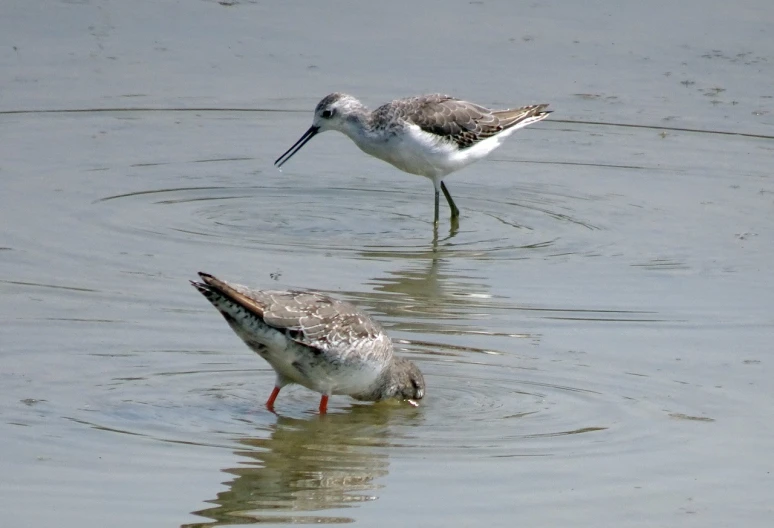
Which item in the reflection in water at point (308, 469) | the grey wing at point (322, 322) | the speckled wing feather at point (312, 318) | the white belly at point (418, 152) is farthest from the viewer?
the white belly at point (418, 152)

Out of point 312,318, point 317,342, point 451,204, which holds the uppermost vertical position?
point 312,318

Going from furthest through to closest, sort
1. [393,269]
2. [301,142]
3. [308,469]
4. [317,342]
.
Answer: [301,142]
[393,269]
[317,342]
[308,469]

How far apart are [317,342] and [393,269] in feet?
10.4

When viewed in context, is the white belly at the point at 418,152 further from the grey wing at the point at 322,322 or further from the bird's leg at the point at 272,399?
the bird's leg at the point at 272,399

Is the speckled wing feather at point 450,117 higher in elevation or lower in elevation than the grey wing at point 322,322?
higher

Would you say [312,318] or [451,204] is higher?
[312,318]

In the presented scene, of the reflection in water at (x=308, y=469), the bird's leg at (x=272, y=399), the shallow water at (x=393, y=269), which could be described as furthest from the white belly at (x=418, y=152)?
the bird's leg at (x=272, y=399)

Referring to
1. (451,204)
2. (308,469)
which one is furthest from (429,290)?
(308,469)

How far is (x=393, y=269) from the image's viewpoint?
36.9ft

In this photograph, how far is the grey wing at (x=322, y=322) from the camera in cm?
800

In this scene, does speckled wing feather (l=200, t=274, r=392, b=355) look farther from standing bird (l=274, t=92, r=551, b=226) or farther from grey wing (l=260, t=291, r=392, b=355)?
standing bird (l=274, t=92, r=551, b=226)

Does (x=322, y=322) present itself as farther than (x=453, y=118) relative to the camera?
No

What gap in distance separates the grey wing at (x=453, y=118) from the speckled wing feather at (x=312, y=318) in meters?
5.02

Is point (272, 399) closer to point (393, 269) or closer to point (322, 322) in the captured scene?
point (322, 322)
